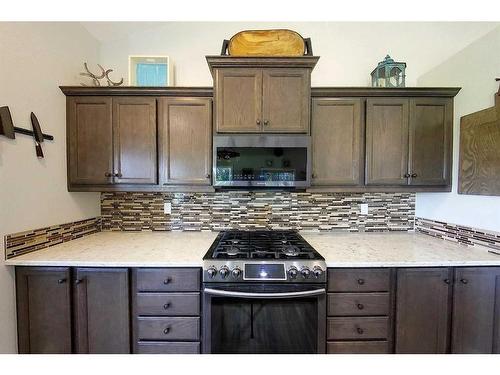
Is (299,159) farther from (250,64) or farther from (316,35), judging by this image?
(316,35)

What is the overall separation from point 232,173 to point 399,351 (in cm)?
163

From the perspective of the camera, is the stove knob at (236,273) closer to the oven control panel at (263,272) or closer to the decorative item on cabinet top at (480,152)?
the oven control panel at (263,272)

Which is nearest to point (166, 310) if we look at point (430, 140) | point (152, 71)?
point (152, 71)

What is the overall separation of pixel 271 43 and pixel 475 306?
232 centimetres

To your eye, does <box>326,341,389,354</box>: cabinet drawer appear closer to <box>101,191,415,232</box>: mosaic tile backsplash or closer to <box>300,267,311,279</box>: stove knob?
<box>300,267,311,279</box>: stove knob

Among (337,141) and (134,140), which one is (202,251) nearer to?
(134,140)

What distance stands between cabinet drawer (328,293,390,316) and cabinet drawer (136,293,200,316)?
0.87 metres

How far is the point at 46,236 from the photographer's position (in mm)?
1693

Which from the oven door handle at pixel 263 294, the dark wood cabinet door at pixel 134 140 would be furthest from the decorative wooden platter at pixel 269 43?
the oven door handle at pixel 263 294

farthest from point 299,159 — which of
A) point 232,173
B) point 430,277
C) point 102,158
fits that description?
point 102,158

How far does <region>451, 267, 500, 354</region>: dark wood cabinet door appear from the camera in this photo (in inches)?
59.2

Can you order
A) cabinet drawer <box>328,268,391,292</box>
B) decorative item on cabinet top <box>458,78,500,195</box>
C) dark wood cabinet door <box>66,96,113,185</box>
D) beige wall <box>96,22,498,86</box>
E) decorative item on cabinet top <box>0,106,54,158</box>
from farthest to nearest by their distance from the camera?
beige wall <box>96,22,498,86</box> < dark wood cabinet door <box>66,96,113,185</box> < decorative item on cabinet top <box>458,78,500,195</box> < cabinet drawer <box>328,268,391,292</box> < decorative item on cabinet top <box>0,106,54,158</box>

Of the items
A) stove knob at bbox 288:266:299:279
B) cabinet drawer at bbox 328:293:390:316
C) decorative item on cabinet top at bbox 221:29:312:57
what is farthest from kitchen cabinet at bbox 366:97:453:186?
stove knob at bbox 288:266:299:279

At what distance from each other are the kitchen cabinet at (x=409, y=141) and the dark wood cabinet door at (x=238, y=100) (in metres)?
0.93
